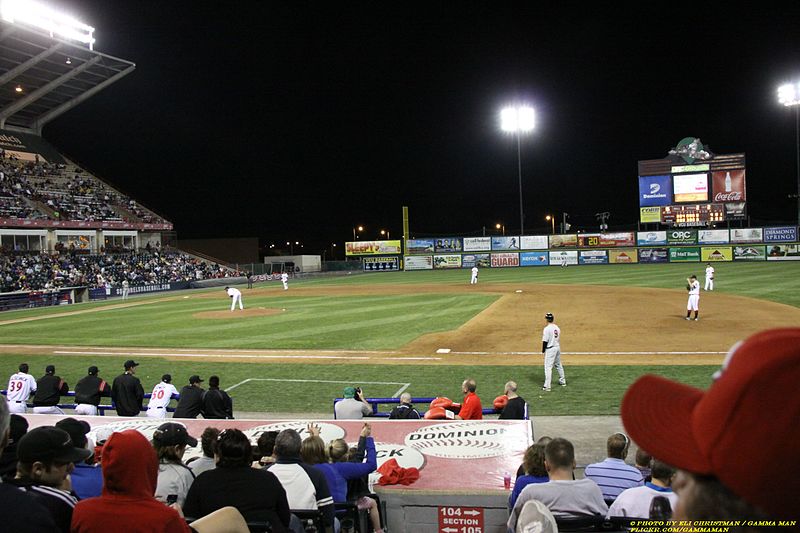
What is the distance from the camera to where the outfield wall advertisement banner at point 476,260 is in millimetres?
70938

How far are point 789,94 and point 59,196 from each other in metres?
78.0

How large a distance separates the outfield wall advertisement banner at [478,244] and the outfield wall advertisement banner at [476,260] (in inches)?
35.7

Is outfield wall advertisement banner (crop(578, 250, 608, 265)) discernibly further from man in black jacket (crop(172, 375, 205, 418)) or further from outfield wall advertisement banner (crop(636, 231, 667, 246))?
man in black jacket (crop(172, 375, 205, 418))

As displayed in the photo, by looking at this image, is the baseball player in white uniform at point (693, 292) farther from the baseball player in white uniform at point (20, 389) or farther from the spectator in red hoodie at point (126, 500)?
the spectator in red hoodie at point (126, 500)

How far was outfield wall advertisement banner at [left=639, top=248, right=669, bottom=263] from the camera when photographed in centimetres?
6278

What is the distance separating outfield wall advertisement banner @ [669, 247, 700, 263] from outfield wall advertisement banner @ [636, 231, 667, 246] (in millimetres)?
1814

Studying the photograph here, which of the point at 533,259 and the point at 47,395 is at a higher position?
the point at 533,259

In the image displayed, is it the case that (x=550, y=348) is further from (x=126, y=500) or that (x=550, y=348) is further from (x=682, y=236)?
(x=682, y=236)

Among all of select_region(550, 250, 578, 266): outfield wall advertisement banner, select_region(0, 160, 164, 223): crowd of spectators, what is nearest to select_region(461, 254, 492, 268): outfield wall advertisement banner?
select_region(550, 250, 578, 266): outfield wall advertisement banner

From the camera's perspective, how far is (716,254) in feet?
195

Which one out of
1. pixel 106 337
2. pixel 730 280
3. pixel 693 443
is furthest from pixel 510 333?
pixel 730 280

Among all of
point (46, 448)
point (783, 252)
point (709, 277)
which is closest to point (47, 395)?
point (46, 448)

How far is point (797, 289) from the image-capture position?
30.6 m

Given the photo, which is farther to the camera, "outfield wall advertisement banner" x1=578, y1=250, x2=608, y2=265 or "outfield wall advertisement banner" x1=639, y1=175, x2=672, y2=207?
"outfield wall advertisement banner" x1=578, y1=250, x2=608, y2=265
